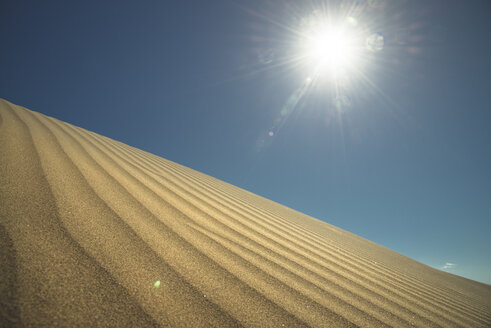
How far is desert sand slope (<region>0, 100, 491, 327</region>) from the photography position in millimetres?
602

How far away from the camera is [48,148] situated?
1782mm

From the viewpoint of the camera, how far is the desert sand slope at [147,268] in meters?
0.60

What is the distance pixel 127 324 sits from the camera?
23.0 inches

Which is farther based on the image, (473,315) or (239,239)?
(473,315)

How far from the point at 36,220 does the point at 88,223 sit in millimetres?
190

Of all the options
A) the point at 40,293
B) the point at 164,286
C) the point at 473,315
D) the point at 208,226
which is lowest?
the point at 40,293

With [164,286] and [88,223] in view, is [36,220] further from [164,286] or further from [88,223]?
[164,286]

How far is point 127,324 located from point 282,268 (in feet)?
3.20

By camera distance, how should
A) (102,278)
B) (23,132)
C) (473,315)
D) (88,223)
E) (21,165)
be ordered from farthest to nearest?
(23,132), (473,315), (21,165), (88,223), (102,278)

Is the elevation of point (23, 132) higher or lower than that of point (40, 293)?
higher

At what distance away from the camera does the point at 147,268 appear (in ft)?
2.69

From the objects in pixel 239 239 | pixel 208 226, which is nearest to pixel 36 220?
pixel 208 226

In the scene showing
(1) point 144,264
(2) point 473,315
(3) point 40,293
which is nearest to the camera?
(3) point 40,293

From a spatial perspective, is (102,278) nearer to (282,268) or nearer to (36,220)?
(36,220)
